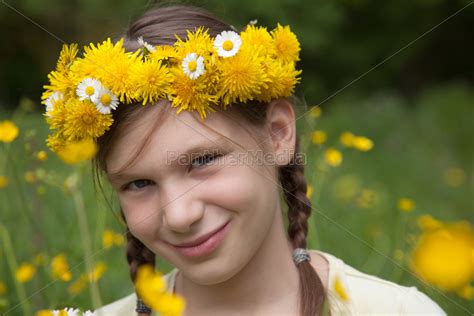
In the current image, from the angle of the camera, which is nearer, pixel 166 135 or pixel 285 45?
pixel 166 135

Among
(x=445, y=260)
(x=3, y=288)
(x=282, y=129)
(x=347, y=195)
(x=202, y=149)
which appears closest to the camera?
(x=445, y=260)

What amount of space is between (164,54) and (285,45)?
26 centimetres

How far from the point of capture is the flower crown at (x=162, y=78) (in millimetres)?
1104

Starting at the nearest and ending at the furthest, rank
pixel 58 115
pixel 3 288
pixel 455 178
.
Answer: pixel 58 115 < pixel 3 288 < pixel 455 178

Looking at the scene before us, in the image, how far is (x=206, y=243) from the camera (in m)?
1.06

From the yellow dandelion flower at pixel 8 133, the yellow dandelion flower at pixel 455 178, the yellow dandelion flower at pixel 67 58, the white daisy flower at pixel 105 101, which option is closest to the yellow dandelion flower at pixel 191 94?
the white daisy flower at pixel 105 101

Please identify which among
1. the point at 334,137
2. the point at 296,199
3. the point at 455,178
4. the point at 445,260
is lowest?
the point at 445,260

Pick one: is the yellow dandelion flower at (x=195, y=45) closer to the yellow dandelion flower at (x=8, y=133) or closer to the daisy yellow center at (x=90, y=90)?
the daisy yellow center at (x=90, y=90)

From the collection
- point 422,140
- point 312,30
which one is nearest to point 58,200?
point 312,30

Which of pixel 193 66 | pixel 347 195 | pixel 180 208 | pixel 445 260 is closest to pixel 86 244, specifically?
pixel 180 208

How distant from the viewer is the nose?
100 centimetres

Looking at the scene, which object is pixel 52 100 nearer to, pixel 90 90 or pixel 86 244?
pixel 90 90

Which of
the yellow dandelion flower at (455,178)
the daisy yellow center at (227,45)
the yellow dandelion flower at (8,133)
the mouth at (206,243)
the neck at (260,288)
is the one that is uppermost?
the yellow dandelion flower at (455,178)

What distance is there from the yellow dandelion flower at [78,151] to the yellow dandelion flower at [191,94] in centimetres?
17
